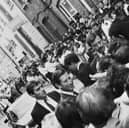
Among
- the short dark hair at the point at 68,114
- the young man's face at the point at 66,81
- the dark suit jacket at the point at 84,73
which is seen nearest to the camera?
the short dark hair at the point at 68,114

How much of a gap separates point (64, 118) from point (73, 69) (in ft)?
5.95

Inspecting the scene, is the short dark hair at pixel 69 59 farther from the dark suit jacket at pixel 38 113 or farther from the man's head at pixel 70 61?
the dark suit jacket at pixel 38 113

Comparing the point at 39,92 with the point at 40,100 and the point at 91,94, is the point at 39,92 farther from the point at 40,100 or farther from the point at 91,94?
the point at 91,94

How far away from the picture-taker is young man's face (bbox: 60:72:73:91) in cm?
448

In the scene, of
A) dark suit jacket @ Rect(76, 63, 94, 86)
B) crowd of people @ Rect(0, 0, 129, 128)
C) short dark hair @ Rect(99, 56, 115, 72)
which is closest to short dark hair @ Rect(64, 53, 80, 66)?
crowd of people @ Rect(0, 0, 129, 128)

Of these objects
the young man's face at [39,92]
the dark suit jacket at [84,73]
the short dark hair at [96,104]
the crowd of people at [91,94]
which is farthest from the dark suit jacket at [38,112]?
the short dark hair at [96,104]

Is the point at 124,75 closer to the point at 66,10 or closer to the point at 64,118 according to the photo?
the point at 64,118

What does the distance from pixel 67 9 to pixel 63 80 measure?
28.2 m

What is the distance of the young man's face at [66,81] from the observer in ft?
14.7

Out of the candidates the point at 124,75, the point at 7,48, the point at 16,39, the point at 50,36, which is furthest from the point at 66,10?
the point at 124,75

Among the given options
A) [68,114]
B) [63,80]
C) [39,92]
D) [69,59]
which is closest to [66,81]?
[63,80]

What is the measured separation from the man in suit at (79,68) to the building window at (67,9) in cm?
2697

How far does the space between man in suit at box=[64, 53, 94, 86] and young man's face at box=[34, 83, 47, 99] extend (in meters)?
0.46

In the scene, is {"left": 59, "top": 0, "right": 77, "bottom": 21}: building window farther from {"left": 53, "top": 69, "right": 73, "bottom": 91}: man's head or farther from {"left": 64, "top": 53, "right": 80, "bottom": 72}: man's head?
{"left": 53, "top": 69, "right": 73, "bottom": 91}: man's head
